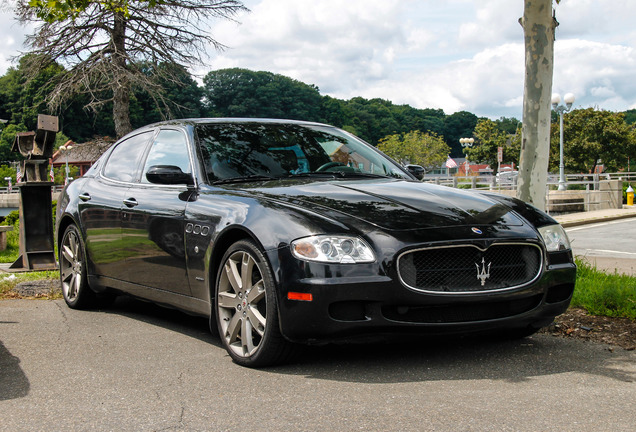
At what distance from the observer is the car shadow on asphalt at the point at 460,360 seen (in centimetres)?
433

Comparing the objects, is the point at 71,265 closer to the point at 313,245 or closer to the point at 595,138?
the point at 313,245

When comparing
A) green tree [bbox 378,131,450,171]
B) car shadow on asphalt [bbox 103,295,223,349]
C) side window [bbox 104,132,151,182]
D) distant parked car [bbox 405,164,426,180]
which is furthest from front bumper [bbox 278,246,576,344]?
green tree [bbox 378,131,450,171]

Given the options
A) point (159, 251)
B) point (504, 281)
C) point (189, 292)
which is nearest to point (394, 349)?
point (504, 281)

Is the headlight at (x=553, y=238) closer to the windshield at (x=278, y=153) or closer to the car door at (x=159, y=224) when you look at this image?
the windshield at (x=278, y=153)

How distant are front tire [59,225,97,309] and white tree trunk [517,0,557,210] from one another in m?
4.32

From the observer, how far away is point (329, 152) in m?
5.94

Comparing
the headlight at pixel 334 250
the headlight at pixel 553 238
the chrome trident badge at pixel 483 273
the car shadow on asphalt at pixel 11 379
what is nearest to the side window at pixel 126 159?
the car shadow on asphalt at pixel 11 379

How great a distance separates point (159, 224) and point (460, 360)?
7.39 ft

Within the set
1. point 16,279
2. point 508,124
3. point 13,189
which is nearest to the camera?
point 16,279

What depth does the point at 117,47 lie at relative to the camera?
20719 millimetres

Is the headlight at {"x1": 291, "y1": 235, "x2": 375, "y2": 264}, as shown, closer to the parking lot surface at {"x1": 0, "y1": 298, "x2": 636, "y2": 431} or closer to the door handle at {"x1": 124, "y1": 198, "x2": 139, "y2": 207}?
the parking lot surface at {"x1": 0, "y1": 298, "x2": 636, "y2": 431}

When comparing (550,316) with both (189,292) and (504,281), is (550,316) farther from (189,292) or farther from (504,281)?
(189,292)

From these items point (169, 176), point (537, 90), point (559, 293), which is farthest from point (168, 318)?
point (537, 90)

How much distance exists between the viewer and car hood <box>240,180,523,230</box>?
14.8 ft
